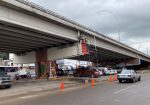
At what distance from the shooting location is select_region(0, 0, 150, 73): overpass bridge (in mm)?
27688

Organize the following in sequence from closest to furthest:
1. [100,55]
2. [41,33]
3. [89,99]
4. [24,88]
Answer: [89,99] → [24,88] → [41,33] → [100,55]

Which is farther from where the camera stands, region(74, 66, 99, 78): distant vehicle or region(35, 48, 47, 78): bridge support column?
region(35, 48, 47, 78): bridge support column

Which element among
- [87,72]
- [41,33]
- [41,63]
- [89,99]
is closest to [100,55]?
[87,72]

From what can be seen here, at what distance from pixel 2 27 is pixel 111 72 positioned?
42140mm

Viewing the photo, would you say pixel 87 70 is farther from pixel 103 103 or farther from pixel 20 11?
pixel 103 103

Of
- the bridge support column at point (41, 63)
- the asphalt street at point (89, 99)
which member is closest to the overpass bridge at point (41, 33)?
the bridge support column at point (41, 63)

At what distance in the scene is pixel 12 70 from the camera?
192ft

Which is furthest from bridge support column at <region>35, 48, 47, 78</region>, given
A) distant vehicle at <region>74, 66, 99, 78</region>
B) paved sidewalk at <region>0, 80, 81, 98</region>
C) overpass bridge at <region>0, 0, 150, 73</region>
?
paved sidewalk at <region>0, 80, 81, 98</region>

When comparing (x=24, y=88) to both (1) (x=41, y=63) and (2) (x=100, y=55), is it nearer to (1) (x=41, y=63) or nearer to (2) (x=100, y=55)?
(1) (x=41, y=63)

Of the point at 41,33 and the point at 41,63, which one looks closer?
the point at 41,33

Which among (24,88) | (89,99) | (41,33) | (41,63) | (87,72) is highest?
(41,33)

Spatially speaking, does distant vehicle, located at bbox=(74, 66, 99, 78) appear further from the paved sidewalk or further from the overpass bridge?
the paved sidewalk

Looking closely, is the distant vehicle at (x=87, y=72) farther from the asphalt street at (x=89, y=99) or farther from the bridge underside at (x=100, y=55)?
the asphalt street at (x=89, y=99)

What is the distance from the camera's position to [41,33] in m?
34.8
